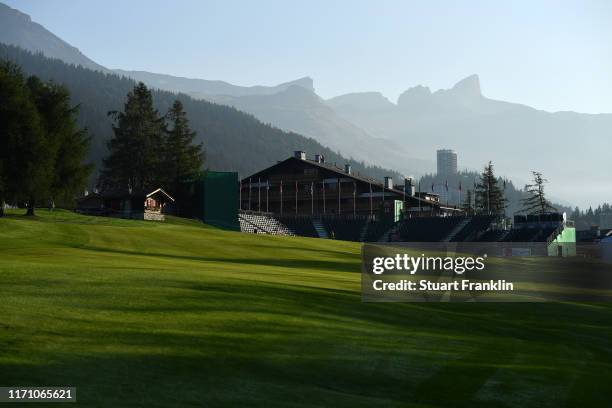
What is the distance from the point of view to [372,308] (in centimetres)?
2056

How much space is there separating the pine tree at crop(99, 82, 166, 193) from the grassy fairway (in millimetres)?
90062

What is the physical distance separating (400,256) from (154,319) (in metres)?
12.6

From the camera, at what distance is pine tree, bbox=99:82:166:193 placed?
358 feet

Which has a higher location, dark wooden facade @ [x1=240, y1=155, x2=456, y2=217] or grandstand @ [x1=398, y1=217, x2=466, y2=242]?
dark wooden facade @ [x1=240, y1=155, x2=456, y2=217]

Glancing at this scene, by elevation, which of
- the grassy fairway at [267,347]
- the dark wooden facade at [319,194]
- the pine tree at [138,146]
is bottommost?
the grassy fairway at [267,347]

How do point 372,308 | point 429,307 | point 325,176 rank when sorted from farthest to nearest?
point 325,176 → point 429,307 → point 372,308

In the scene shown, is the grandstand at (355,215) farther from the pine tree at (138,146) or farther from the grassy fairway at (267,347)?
the grassy fairway at (267,347)

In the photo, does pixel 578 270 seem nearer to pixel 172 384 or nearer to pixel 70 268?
pixel 70 268

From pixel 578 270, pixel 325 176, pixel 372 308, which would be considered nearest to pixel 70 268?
pixel 372 308

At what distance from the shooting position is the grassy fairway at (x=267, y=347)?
36.3 ft

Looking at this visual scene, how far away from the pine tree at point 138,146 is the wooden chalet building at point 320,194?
24260mm

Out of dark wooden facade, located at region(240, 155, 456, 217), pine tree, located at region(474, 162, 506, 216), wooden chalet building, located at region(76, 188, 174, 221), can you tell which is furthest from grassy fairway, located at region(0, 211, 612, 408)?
pine tree, located at region(474, 162, 506, 216)

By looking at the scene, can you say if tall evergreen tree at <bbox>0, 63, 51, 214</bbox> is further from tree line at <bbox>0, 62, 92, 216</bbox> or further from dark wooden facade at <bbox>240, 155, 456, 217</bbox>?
dark wooden facade at <bbox>240, 155, 456, 217</bbox>

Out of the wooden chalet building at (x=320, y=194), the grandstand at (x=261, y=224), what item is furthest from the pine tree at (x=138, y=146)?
the wooden chalet building at (x=320, y=194)
